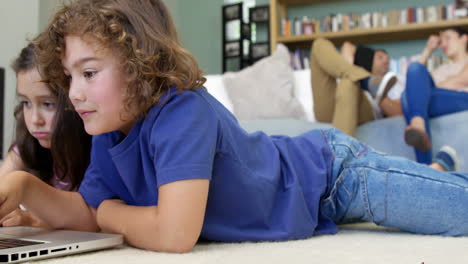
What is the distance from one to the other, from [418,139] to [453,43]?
131 cm

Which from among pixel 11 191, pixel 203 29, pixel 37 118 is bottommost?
pixel 11 191

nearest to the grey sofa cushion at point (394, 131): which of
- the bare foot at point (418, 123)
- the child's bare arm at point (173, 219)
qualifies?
the bare foot at point (418, 123)

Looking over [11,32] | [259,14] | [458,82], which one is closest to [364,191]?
[458,82]

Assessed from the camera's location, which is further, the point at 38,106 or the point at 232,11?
the point at 232,11

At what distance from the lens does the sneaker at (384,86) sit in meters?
2.25

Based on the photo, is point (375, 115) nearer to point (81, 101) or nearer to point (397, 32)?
point (81, 101)

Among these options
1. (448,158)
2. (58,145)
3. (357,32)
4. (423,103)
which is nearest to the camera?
(58,145)

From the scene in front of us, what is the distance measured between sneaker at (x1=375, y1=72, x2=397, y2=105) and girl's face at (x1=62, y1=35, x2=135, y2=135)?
1.68m

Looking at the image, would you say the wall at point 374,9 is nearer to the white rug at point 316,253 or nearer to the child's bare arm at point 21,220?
the white rug at point 316,253

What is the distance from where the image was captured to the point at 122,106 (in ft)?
2.73

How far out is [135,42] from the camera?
0.81 metres

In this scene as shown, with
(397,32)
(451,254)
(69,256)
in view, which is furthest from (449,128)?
(397,32)

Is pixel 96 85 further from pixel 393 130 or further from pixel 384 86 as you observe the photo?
pixel 384 86

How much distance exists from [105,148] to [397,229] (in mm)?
749
